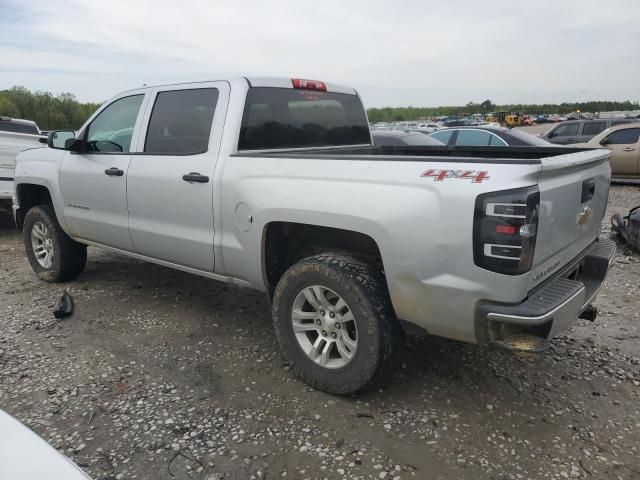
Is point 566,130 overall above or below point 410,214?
above

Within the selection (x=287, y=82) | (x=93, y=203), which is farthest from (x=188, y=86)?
(x=93, y=203)

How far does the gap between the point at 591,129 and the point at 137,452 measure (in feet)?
50.4

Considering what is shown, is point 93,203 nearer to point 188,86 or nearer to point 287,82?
point 188,86

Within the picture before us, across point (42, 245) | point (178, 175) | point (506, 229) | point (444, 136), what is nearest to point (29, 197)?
point (42, 245)

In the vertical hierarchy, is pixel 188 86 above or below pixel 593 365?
above

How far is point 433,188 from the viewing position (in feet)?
8.14

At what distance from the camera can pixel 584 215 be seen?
9.70 ft

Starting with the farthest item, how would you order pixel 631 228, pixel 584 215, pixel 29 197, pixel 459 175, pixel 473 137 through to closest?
pixel 473 137
pixel 631 228
pixel 29 197
pixel 584 215
pixel 459 175

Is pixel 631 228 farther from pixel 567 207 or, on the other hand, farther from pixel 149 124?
pixel 149 124

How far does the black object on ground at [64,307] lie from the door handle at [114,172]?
124 centimetres

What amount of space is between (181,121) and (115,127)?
955 millimetres

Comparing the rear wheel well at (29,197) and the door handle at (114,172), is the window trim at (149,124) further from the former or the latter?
the rear wheel well at (29,197)

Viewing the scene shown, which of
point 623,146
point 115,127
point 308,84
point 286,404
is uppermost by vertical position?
point 308,84

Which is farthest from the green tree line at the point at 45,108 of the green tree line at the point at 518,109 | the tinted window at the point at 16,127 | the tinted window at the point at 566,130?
the green tree line at the point at 518,109
